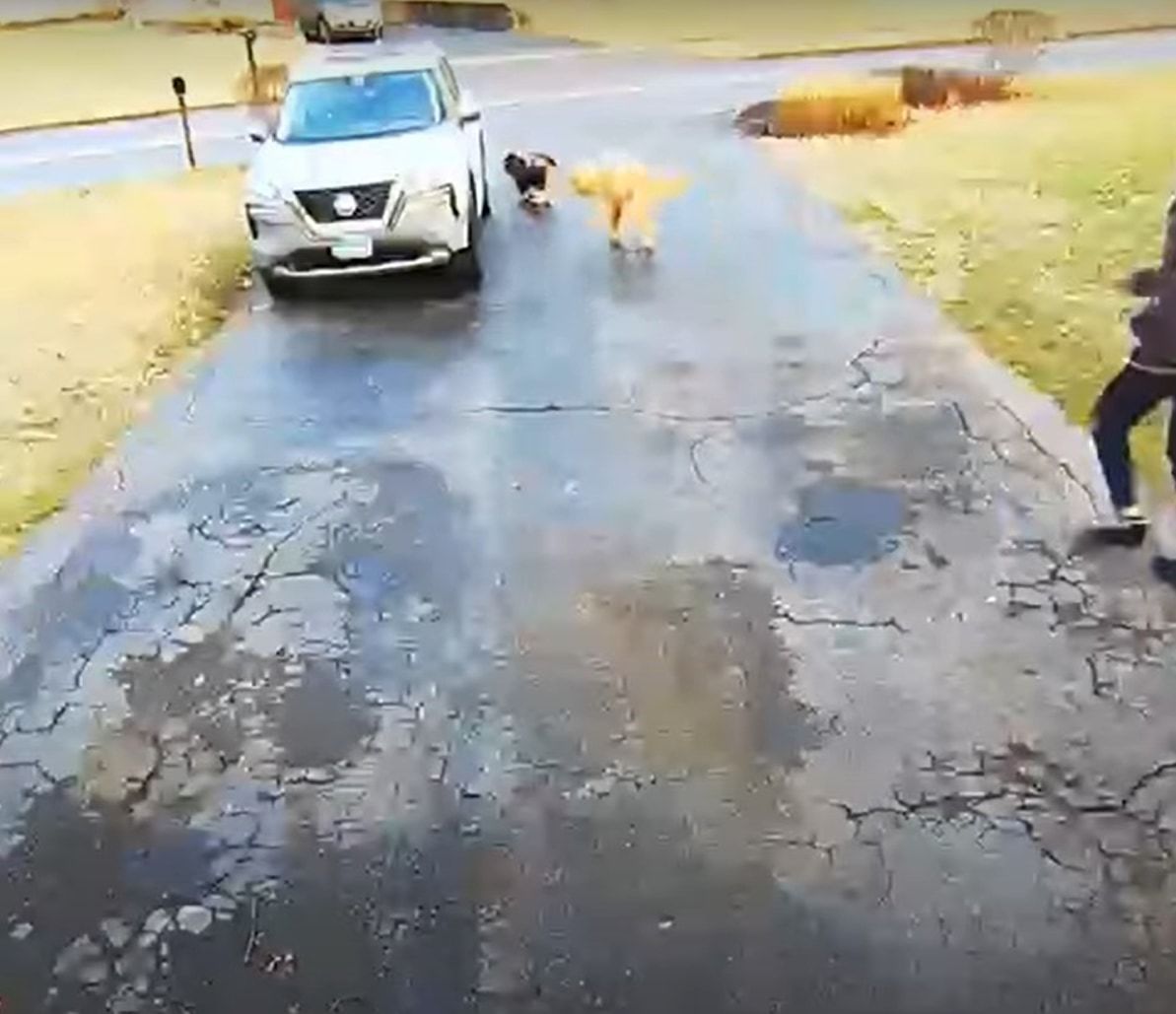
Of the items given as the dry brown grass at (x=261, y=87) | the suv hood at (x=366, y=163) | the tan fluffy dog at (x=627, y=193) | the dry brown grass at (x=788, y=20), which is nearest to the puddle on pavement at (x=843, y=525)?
the suv hood at (x=366, y=163)

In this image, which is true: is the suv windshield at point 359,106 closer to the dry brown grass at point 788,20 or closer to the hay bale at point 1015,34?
the hay bale at point 1015,34

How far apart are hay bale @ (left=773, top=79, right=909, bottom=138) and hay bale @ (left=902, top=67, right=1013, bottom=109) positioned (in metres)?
0.58

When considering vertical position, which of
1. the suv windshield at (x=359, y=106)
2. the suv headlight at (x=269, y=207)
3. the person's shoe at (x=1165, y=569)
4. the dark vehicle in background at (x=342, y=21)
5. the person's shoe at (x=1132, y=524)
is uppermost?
the suv windshield at (x=359, y=106)

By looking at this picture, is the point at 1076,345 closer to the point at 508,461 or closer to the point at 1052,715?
the point at 508,461

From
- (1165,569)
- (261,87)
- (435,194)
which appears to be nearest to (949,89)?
(261,87)

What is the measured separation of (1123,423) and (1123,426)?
0.02 m

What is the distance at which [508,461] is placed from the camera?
891 cm

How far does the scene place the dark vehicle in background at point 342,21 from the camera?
29.6m

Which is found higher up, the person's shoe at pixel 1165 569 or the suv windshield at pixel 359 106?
the suv windshield at pixel 359 106

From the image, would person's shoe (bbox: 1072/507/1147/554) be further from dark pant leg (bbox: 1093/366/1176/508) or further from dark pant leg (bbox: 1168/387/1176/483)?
dark pant leg (bbox: 1168/387/1176/483)

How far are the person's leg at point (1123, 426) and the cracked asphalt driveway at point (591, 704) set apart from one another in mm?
249

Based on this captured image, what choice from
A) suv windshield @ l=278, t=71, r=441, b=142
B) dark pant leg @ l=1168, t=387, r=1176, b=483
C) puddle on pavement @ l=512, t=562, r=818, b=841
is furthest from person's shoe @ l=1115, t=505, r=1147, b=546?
suv windshield @ l=278, t=71, r=441, b=142

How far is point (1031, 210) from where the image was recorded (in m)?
13.8

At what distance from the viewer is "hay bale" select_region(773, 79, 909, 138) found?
18.5 m
